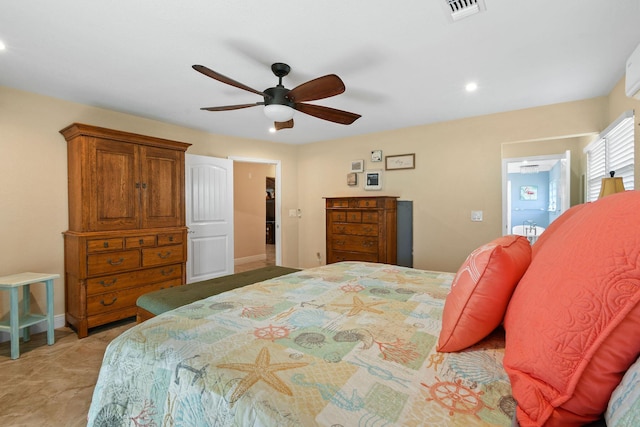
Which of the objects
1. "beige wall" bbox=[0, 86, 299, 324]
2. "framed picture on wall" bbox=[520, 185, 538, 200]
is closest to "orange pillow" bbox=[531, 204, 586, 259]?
"beige wall" bbox=[0, 86, 299, 324]

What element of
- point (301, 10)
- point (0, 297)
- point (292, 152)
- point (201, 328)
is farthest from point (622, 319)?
point (292, 152)

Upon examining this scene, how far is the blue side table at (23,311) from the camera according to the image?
2.41 metres

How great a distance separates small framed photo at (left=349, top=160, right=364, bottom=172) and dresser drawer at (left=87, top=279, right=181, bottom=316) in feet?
10.5

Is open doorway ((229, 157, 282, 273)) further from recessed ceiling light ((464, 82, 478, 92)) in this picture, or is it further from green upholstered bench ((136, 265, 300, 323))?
recessed ceiling light ((464, 82, 478, 92))

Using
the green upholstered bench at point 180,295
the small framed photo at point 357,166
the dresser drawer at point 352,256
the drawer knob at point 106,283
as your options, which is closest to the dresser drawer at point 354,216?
the dresser drawer at point 352,256

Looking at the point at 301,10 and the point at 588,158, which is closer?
the point at 301,10

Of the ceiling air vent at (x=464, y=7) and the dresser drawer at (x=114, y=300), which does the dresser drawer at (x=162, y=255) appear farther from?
the ceiling air vent at (x=464, y=7)

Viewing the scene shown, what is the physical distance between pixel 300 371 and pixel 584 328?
0.68 meters

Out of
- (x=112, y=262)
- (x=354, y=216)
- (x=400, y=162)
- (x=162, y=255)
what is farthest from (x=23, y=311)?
(x=400, y=162)

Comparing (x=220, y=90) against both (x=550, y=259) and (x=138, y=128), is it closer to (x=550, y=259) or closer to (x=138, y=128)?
(x=138, y=128)

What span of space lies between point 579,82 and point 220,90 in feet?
11.0

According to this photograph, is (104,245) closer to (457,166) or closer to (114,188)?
(114,188)

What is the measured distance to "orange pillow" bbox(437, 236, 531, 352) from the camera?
0.90 m

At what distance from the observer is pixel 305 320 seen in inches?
48.8
